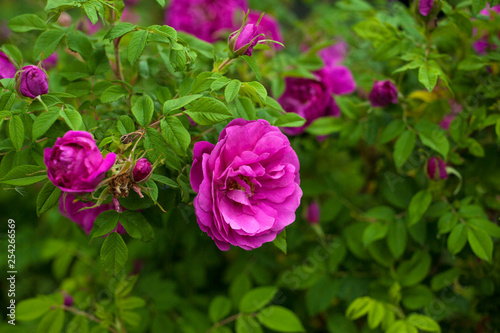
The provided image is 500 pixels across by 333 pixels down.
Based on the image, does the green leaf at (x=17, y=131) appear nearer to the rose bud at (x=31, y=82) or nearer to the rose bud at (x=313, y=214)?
the rose bud at (x=31, y=82)

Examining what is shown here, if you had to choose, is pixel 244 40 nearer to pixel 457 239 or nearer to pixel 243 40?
pixel 243 40

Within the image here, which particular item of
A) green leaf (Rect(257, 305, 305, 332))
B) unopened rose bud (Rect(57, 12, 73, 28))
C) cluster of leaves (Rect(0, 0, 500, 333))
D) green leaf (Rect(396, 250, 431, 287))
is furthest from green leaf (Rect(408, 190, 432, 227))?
unopened rose bud (Rect(57, 12, 73, 28))

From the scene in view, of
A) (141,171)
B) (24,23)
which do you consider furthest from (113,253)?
(24,23)

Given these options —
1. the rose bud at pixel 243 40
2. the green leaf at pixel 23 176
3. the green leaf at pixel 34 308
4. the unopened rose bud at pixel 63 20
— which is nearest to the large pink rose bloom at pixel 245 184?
the rose bud at pixel 243 40

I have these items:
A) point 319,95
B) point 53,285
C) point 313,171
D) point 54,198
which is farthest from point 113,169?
point 53,285

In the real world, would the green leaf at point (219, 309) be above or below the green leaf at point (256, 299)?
below

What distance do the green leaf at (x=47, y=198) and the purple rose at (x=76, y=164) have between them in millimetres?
107

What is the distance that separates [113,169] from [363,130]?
78 cm

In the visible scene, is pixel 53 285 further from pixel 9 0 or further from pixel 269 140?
pixel 9 0

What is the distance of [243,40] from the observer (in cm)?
71

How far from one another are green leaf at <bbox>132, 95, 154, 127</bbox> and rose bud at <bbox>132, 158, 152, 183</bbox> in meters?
0.10

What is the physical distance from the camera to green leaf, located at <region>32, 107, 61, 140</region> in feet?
2.05

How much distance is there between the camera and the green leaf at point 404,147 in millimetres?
915

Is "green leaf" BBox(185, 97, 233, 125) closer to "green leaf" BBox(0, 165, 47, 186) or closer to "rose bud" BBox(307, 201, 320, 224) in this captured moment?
"green leaf" BBox(0, 165, 47, 186)
